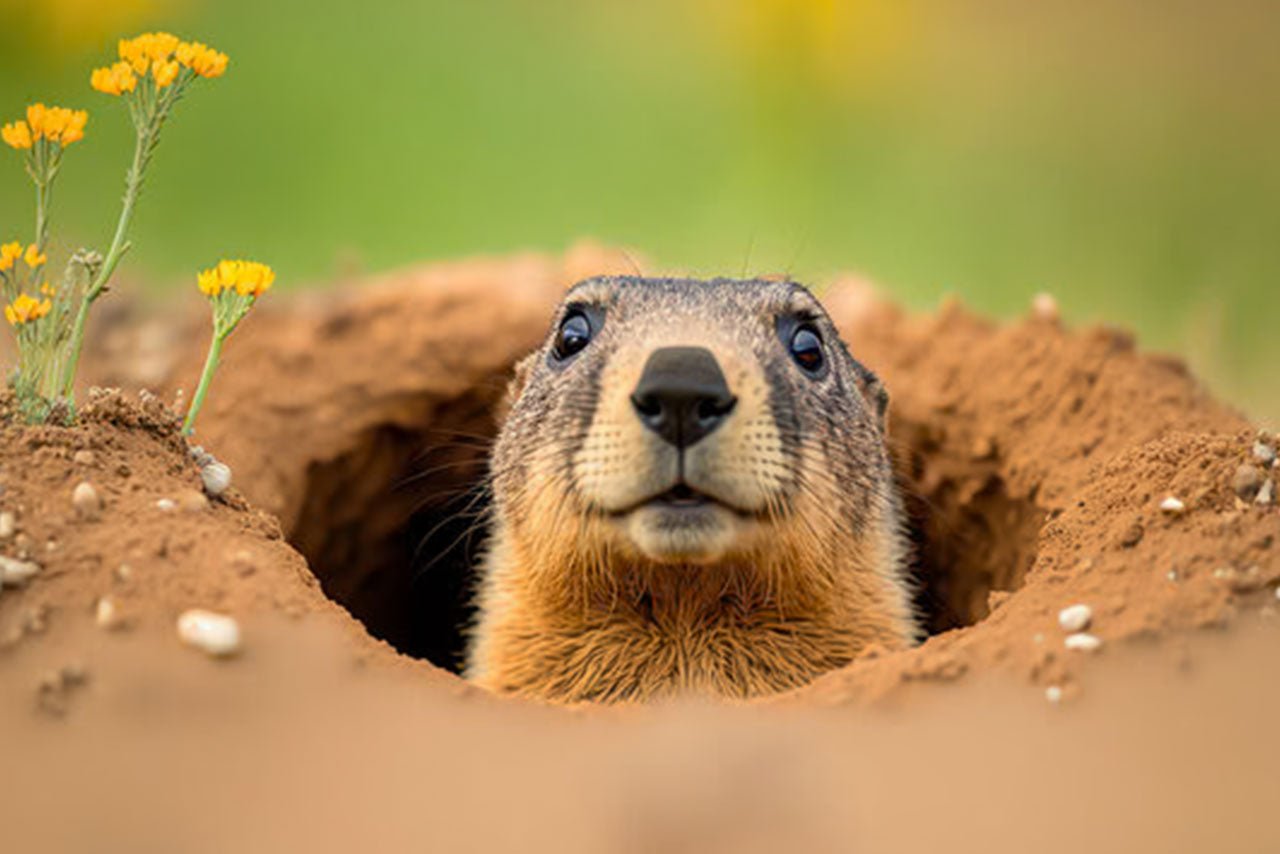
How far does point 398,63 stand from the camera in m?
12.5

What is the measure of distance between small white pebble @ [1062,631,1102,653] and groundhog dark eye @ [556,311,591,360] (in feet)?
8.90

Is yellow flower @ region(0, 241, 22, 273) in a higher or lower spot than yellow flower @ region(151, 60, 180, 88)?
lower

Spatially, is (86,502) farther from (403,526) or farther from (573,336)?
(403,526)

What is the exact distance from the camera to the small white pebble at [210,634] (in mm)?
3883

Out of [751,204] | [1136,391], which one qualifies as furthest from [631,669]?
[751,204]

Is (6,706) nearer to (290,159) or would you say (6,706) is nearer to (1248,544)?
(1248,544)

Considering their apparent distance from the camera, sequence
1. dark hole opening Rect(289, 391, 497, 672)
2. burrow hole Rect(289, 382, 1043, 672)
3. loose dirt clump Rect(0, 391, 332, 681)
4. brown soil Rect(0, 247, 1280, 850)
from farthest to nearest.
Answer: dark hole opening Rect(289, 391, 497, 672) < burrow hole Rect(289, 382, 1043, 672) < loose dirt clump Rect(0, 391, 332, 681) < brown soil Rect(0, 247, 1280, 850)

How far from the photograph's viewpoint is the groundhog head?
15.6 feet

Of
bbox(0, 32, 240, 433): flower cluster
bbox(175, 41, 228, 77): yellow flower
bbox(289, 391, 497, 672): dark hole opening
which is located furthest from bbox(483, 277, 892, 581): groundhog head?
bbox(289, 391, 497, 672): dark hole opening

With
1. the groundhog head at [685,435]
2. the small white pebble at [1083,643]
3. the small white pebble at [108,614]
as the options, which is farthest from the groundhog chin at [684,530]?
the small white pebble at [108,614]

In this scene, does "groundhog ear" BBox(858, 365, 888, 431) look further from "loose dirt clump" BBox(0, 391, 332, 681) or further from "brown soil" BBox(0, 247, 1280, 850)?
"loose dirt clump" BBox(0, 391, 332, 681)

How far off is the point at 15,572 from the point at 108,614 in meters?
0.33

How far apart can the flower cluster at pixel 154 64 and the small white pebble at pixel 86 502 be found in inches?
53.7

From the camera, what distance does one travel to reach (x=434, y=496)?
852 cm
